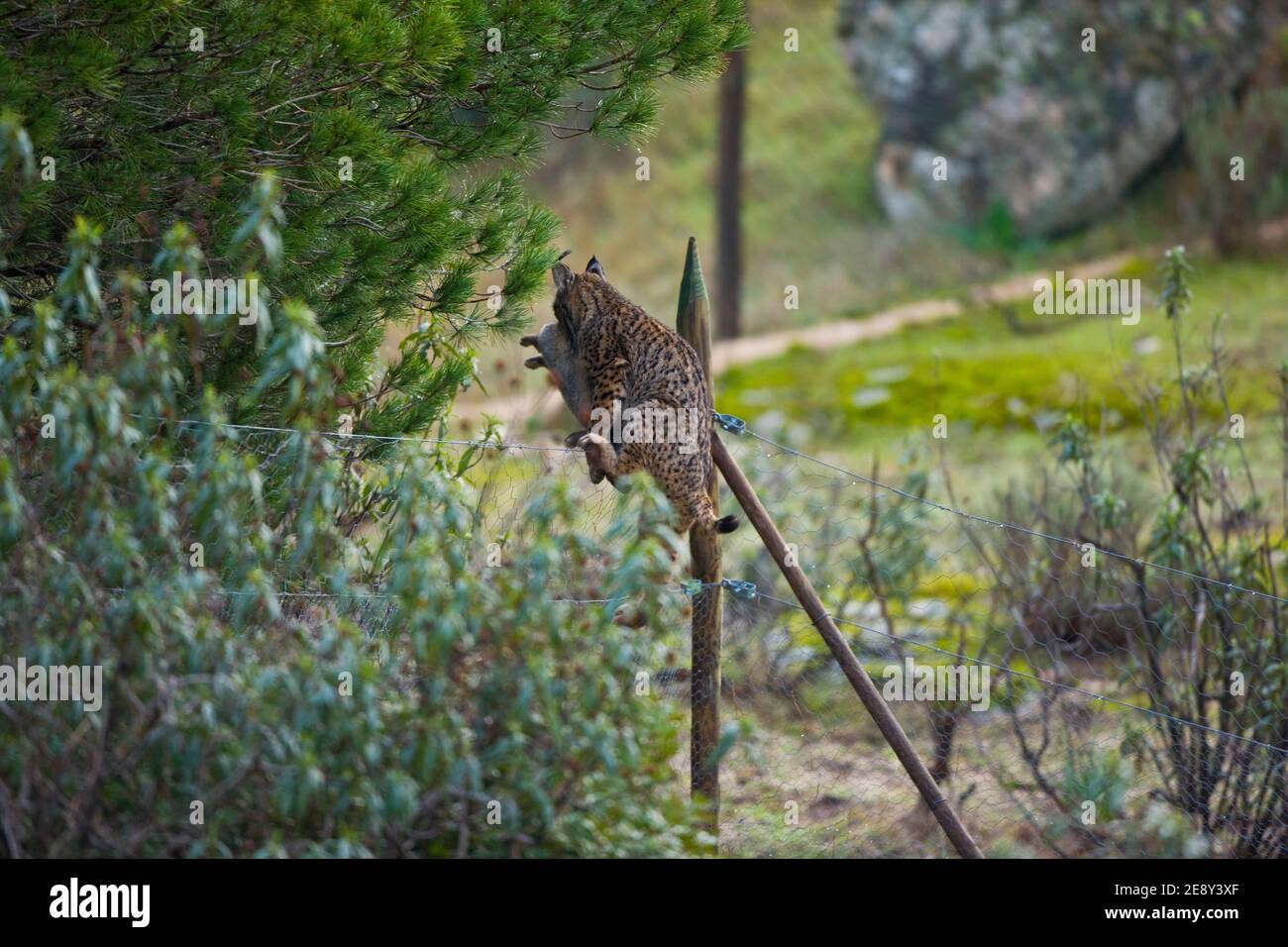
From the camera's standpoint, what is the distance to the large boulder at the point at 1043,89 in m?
14.4

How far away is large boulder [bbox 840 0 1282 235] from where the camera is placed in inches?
568

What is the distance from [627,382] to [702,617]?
82cm

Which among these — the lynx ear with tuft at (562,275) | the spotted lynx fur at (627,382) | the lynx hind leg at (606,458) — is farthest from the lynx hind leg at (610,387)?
the lynx ear with tuft at (562,275)

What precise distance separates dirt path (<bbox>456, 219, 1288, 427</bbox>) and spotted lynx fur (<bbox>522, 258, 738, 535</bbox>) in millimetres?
7830

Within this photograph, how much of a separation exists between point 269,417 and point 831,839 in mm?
2520

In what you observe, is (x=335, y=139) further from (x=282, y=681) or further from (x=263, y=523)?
(x=282, y=681)

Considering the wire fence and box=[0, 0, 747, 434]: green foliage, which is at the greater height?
box=[0, 0, 747, 434]: green foliage

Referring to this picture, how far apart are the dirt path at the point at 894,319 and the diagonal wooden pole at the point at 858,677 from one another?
839 centimetres

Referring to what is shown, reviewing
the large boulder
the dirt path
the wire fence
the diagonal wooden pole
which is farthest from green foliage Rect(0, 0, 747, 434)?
the large boulder

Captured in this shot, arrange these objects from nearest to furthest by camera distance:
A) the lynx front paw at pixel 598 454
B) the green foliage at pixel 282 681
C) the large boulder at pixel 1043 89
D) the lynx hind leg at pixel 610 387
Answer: the green foliage at pixel 282 681 → the lynx front paw at pixel 598 454 → the lynx hind leg at pixel 610 387 → the large boulder at pixel 1043 89

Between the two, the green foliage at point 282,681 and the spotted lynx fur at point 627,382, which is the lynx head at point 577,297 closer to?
the spotted lynx fur at point 627,382

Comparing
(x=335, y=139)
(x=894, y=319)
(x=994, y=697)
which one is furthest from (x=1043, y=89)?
(x=335, y=139)

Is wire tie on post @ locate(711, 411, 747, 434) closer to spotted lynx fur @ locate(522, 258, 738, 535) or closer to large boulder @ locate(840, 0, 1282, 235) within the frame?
spotted lynx fur @ locate(522, 258, 738, 535)

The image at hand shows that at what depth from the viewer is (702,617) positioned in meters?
4.66
